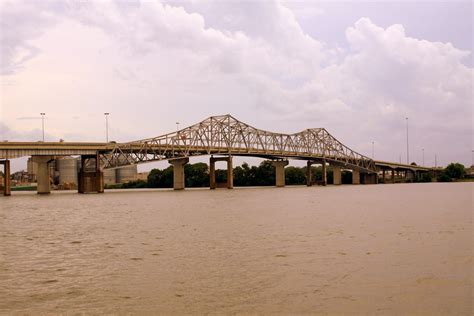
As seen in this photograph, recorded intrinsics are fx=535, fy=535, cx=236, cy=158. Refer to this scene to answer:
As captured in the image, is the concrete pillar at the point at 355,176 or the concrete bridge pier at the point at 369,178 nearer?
the concrete pillar at the point at 355,176

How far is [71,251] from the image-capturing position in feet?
58.3

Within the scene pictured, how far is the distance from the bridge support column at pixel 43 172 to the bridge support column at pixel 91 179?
7.02 m

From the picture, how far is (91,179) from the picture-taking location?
94.1 m

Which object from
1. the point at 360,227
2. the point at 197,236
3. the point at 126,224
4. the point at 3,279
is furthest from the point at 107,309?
the point at 126,224

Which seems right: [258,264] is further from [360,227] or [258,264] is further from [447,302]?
[360,227]

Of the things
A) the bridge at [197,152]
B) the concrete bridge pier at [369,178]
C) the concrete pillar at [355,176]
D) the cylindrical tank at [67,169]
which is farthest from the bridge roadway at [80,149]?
the cylindrical tank at [67,169]

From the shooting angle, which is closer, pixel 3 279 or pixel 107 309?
pixel 107 309

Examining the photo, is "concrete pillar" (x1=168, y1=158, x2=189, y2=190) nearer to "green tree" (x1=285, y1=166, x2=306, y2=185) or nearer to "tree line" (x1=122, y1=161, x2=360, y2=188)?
"tree line" (x1=122, y1=161, x2=360, y2=188)

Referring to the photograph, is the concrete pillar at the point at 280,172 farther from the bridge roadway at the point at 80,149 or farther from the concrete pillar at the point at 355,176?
the concrete pillar at the point at 355,176

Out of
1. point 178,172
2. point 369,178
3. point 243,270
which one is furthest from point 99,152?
point 369,178

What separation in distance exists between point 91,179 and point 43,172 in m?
10.5

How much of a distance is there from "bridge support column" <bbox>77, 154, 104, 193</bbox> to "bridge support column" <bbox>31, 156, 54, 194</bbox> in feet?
23.0

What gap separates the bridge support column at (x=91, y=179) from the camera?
306 ft

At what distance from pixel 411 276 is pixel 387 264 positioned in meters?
1.70
